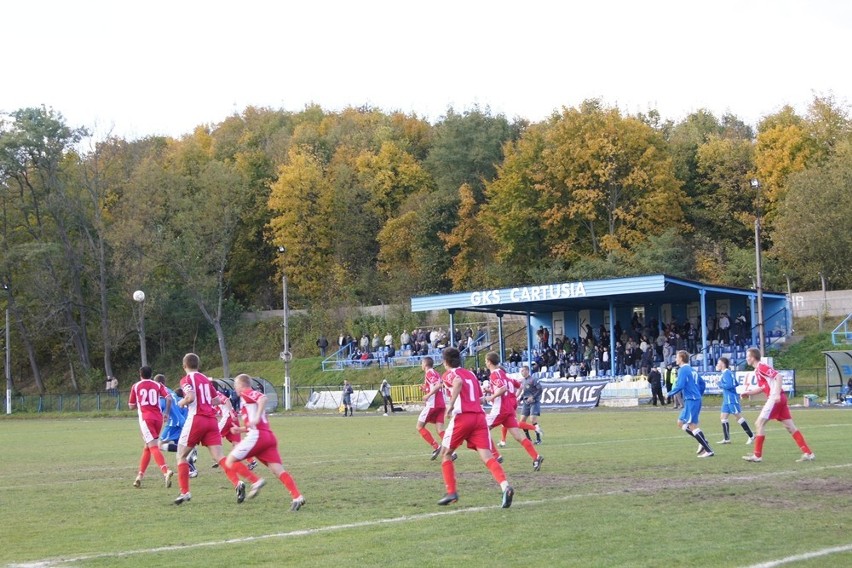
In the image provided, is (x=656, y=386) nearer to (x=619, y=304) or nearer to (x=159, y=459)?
(x=619, y=304)

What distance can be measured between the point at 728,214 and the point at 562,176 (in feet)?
37.5

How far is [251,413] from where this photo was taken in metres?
13.5

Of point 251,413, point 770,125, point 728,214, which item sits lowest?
point 251,413

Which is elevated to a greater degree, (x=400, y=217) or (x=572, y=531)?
(x=400, y=217)

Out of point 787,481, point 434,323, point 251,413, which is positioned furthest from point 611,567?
point 434,323

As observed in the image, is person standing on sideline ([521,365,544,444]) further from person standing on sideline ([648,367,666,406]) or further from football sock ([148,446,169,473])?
person standing on sideline ([648,367,666,406])

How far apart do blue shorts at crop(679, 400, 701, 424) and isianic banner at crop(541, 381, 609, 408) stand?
94.5ft

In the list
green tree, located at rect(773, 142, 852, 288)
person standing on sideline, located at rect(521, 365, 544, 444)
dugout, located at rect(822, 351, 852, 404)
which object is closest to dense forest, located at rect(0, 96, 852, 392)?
green tree, located at rect(773, 142, 852, 288)

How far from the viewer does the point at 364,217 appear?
284ft

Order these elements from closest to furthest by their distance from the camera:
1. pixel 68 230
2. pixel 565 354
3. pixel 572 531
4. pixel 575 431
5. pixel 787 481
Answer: pixel 572 531 → pixel 787 481 → pixel 575 431 → pixel 565 354 → pixel 68 230

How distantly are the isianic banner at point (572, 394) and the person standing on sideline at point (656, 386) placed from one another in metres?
2.82

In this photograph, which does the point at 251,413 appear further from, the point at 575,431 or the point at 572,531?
the point at 575,431

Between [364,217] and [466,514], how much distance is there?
244ft

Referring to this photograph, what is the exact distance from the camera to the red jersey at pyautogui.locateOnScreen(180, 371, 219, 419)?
601 inches
